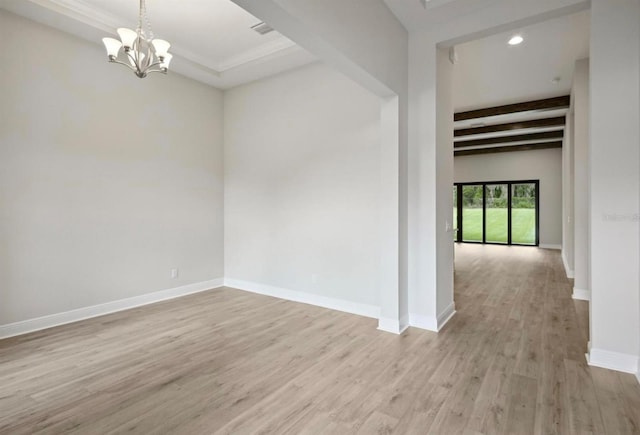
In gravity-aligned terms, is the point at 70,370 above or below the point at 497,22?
below

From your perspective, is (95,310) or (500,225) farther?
(500,225)

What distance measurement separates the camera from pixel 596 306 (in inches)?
102

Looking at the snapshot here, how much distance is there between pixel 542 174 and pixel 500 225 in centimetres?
205

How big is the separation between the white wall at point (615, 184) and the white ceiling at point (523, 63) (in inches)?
47.7

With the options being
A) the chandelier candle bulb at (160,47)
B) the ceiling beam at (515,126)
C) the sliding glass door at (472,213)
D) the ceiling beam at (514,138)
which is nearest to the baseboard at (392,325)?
the chandelier candle bulb at (160,47)

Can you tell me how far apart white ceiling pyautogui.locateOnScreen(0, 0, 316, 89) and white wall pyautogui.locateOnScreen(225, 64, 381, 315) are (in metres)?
0.43

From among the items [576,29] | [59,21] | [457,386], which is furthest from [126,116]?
[576,29]

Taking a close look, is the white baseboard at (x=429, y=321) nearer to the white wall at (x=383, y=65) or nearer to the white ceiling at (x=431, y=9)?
the white wall at (x=383, y=65)

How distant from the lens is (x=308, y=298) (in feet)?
14.7

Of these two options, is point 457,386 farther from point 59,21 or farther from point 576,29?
point 59,21

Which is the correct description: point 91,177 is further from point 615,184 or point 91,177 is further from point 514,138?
point 514,138

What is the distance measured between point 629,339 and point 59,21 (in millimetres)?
6115

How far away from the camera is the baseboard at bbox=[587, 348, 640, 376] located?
2.48m

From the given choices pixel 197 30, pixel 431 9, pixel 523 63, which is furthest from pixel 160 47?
pixel 523 63
